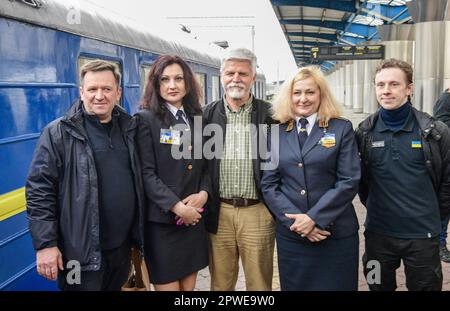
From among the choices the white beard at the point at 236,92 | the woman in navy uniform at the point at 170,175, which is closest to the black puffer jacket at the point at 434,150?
the white beard at the point at 236,92

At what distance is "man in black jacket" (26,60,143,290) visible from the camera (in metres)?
2.46

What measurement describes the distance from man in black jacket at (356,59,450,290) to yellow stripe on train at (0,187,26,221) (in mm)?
2402

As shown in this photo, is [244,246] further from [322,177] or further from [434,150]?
[434,150]

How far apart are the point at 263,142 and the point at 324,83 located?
21.9 inches

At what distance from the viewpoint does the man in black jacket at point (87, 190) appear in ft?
8.09

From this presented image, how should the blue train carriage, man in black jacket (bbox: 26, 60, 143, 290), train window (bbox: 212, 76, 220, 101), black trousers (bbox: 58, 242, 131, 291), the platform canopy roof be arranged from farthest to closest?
the platform canopy roof
train window (bbox: 212, 76, 220, 101)
the blue train carriage
black trousers (bbox: 58, 242, 131, 291)
man in black jacket (bbox: 26, 60, 143, 290)

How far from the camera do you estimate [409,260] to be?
2908mm

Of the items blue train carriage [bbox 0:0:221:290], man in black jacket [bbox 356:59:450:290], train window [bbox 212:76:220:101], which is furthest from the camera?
train window [bbox 212:76:220:101]

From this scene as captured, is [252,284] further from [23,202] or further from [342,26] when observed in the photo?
[342,26]

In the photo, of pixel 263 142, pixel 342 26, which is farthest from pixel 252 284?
pixel 342 26

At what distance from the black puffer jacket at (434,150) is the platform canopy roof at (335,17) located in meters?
9.18

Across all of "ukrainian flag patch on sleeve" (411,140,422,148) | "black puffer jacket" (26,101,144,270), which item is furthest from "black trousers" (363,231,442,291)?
"black puffer jacket" (26,101,144,270)

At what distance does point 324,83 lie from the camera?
2.82 m

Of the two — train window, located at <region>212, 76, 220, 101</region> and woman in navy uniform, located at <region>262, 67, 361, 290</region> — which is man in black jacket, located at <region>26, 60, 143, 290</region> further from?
train window, located at <region>212, 76, 220, 101</region>
